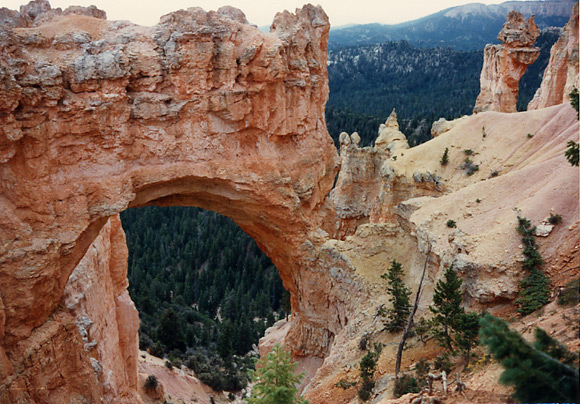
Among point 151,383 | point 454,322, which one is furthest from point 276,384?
point 151,383

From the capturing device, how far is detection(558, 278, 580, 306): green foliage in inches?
482

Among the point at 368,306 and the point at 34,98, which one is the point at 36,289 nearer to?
the point at 34,98

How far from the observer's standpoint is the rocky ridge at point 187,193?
48.8 ft

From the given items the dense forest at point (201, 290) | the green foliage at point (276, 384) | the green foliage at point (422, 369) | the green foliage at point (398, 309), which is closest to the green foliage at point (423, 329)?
the green foliage at point (398, 309)

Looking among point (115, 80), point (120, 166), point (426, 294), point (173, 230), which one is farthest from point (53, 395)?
point (173, 230)

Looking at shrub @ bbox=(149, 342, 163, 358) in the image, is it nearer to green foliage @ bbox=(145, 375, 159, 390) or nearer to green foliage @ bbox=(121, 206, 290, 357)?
green foliage @ bbox=(121, 206, 290, 357)

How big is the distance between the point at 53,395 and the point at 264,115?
12.6 m

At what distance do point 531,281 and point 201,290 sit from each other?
43415 millimetres

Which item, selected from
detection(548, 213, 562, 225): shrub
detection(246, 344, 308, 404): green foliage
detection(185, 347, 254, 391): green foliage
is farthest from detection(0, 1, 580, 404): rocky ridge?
detection(185, 347, 254, 391): green foliage

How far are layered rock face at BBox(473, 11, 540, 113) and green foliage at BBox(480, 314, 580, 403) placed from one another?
154 feet

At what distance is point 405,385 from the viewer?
12.9 metres

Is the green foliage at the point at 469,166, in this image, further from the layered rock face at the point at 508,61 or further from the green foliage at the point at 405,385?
the green foliage at the point at 405,385

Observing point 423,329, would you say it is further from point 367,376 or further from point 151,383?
point 151,383

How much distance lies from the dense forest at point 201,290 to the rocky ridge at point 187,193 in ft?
40.9
